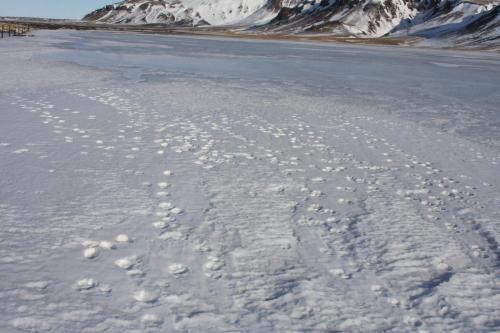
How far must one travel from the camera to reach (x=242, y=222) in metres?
5.78

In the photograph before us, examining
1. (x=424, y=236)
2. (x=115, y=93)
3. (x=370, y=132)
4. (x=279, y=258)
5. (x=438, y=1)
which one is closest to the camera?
(x=279, y=258)

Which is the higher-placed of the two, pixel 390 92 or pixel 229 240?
pixel 390 92

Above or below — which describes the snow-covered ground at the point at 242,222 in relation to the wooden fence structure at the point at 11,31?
below

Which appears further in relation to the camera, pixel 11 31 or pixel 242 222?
pixel 11 31

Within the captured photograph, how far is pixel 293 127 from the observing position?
1117 cm

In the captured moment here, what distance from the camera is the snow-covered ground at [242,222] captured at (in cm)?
404

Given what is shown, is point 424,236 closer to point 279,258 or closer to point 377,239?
point 377,239

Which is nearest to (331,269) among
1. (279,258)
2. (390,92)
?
(279,258)

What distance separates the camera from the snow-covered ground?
4.04 metres

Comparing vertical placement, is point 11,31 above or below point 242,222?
above

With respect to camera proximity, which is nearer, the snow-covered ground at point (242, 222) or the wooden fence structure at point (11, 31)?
the snow-covered ground at point (242, 222)

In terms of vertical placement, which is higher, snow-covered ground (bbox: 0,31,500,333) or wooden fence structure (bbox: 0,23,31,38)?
wooden fence structure (bbox: 0,23,31,38)

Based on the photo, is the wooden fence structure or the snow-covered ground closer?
the snow-covered ground

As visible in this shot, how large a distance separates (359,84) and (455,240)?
52.9ft
